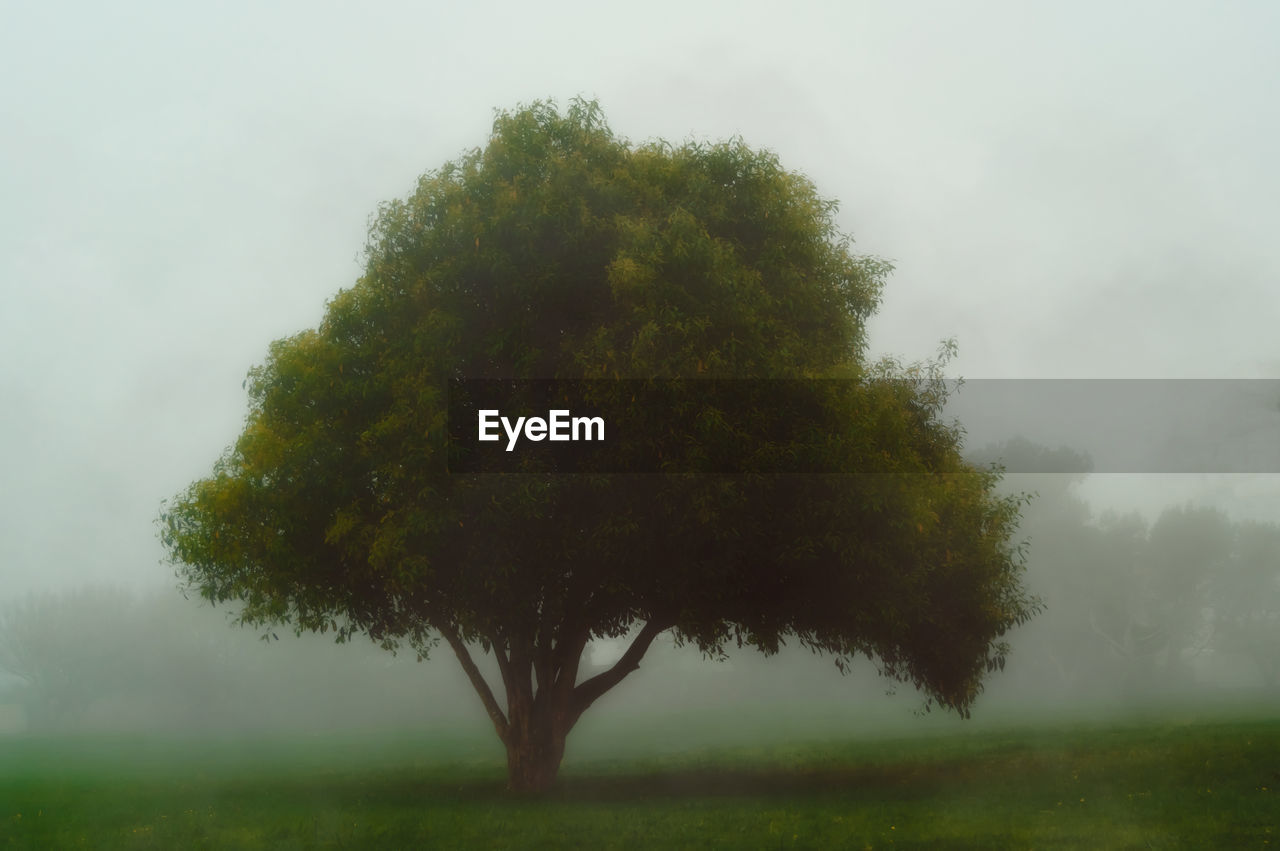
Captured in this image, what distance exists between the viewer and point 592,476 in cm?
2394

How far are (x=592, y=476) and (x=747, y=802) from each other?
9.44m

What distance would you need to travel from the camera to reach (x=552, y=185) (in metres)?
26.0

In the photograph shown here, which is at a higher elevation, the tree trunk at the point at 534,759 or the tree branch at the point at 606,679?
the tree branch at the point at 606,679

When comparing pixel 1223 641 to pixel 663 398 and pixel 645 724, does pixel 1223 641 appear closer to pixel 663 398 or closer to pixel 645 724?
pixel 645 724

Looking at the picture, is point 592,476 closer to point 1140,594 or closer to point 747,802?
point 747,802

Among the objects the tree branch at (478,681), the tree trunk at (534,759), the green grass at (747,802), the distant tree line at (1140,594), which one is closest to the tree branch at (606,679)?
the tree trunk at (534,759)

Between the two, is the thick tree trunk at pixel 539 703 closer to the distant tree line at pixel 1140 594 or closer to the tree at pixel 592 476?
the tree at pixel 592 476

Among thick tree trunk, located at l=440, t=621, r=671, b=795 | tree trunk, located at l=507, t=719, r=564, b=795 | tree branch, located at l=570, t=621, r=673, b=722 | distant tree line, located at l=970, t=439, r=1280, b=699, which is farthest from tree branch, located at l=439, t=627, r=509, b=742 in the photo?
distant tree line, located at l=970, t=439, r=1280, b=699

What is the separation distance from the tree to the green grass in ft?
13.4

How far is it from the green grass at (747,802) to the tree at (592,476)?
4.09 m

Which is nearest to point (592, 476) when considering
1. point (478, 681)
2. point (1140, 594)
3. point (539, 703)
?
point (539, 703)

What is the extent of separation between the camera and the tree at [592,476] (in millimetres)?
24078

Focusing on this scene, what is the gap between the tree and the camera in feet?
79.0

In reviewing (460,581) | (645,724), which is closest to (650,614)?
(460,581)
